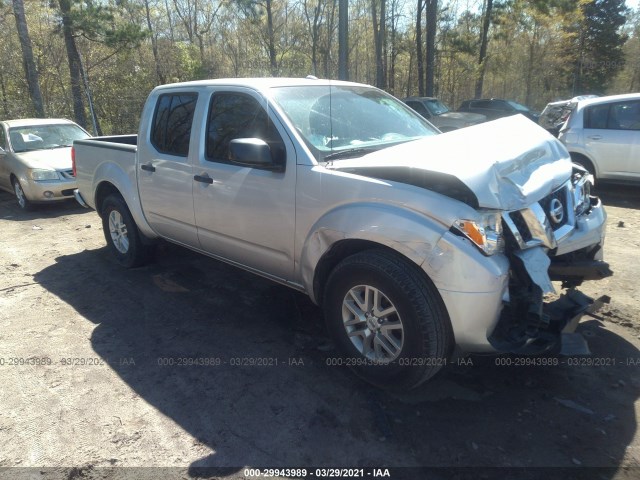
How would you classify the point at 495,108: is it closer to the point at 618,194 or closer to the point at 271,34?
the point at 618,194

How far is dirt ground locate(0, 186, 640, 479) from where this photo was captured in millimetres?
2529

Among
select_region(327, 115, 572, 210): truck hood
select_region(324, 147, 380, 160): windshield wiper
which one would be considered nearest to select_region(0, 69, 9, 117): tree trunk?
select_region(324, 147, 380, 160): windshield wiper

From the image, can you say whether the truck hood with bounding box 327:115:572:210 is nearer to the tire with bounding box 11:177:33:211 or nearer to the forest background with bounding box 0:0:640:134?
the tire with bounding box 11:177:33:211

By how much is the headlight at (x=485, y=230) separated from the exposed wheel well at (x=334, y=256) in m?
0.45

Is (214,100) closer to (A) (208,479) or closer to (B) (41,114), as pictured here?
(A) (208,479)

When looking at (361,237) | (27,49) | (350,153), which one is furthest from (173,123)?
(27,49)

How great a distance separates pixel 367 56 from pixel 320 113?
35970 millimetres

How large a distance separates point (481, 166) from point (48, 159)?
27.9 ft

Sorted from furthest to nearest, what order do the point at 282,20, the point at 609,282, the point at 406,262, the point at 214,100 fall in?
the point at 282,20
the point at 609,282
the point at 214,100
the point at 406,262

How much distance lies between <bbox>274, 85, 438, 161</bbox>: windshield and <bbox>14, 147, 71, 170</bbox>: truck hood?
652 centimetres

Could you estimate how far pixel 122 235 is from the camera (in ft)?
17.9

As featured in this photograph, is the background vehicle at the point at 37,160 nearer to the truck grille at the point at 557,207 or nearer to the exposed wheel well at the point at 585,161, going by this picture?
the truck grille at the point at 557,207

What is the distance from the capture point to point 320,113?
3.69 meters

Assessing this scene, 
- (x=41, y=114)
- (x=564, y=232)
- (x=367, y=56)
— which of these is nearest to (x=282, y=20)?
(x=367, y=56)
